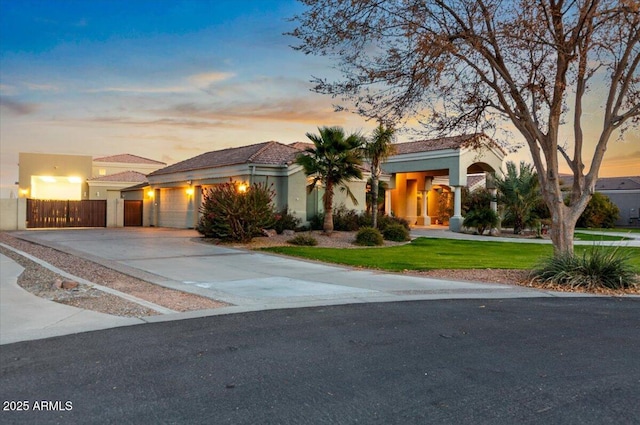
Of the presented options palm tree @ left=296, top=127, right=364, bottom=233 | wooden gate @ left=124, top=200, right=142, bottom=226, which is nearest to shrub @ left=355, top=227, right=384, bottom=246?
palm tree @ left=296, top=127, right=364, bottom=233

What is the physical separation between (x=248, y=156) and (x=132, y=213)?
13.0 m

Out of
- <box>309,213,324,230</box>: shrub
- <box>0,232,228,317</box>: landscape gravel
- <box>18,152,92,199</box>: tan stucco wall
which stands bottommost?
<box>0,232,228,317</box>: landscape gravel

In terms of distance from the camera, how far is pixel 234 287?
10320mm

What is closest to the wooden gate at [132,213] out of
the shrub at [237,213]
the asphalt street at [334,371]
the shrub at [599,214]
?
the shrub at [237,213]

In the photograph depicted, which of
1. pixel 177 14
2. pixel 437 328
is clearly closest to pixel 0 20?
pixel 177 14

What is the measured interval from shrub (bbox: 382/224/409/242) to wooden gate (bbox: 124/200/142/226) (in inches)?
748

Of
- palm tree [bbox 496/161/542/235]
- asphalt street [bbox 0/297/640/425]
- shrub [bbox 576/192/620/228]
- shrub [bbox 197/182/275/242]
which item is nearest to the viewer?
asphalt street [bbox 0/297/640/425]

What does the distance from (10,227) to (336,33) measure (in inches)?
1023

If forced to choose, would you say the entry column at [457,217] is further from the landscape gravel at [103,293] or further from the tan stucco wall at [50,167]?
the tan stucco wall at [50,167]

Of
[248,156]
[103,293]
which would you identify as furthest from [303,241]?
[103,293]

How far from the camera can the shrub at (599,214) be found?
39.6 meters

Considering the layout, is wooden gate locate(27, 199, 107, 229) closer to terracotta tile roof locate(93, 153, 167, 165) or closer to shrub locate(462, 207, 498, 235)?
A: terracotta tile roof locate(93, 153, 167, 165)

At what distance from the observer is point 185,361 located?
5.42m

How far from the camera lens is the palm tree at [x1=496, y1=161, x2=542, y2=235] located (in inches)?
1125
